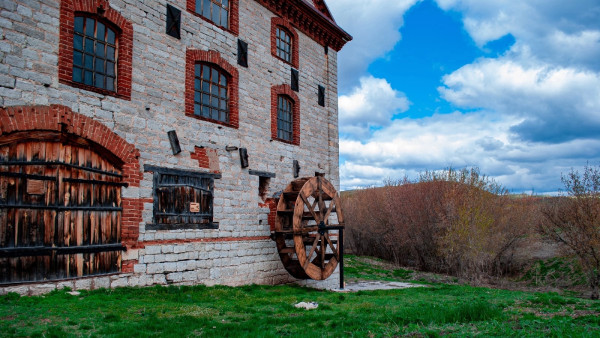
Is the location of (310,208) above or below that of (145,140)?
below

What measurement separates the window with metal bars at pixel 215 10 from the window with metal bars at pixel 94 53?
7.95 feet

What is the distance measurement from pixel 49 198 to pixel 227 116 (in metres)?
4.39

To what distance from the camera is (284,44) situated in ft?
39.4

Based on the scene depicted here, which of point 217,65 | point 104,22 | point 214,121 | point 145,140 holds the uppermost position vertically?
point 104,22

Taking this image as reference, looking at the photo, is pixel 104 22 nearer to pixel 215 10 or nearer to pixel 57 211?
pixel 215 10

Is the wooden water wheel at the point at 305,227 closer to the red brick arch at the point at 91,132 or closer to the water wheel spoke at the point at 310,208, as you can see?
the water wheel spoke at the point at 310,208

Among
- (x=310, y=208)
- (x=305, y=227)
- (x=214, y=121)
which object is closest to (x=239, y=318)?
(x=214, y=121)

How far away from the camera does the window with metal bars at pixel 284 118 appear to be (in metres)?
11.6

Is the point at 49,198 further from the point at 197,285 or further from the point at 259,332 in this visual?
the point at 259,332

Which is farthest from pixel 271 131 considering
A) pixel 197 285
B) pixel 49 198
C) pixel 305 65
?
pixel 49 198

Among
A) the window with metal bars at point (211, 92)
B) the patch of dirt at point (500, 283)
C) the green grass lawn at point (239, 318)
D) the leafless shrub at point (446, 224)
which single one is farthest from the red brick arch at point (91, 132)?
the leafless shrub at point (446, 224)

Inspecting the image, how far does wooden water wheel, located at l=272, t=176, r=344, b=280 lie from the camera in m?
10.3

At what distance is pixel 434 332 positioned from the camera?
4727 mm

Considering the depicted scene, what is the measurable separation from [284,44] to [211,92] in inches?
135
